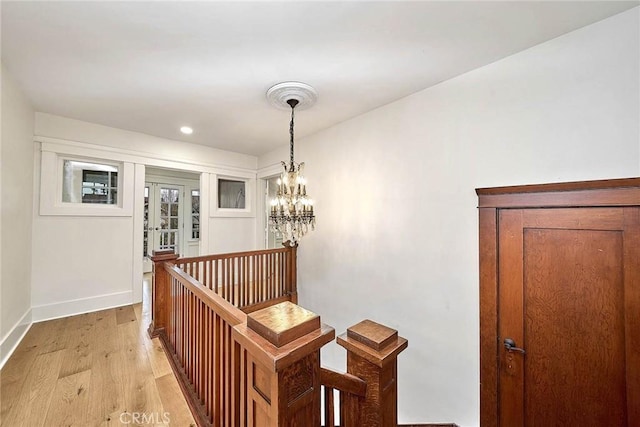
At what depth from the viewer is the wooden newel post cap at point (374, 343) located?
91 cm

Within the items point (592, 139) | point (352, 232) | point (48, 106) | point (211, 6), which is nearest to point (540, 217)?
point (592, 139)

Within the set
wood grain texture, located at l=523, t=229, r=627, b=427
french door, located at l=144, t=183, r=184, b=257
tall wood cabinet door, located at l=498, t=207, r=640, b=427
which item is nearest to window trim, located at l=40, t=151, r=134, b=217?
french door, located at l=144, t=183, r=184, b=257

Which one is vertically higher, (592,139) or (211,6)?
(211,6)

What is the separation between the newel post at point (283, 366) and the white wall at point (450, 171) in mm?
1750

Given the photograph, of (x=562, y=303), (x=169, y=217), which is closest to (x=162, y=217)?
(x=169, y=217)

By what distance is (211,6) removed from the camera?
144 cm

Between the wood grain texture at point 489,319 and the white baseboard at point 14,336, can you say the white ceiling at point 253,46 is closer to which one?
the wood grain texture at point 489,319

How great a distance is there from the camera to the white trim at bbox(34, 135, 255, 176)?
9.95ft

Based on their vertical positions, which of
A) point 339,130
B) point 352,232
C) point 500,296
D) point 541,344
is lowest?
point 541,344

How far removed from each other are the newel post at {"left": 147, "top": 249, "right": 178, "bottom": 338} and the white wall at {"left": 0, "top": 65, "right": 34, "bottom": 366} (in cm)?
106

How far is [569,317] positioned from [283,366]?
1962 mm

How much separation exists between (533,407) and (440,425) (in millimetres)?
737

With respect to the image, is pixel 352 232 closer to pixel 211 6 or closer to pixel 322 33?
pixel 322 33

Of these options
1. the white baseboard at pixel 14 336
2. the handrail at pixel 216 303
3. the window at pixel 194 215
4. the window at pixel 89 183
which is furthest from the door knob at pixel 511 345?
the window at pixel 194 215
